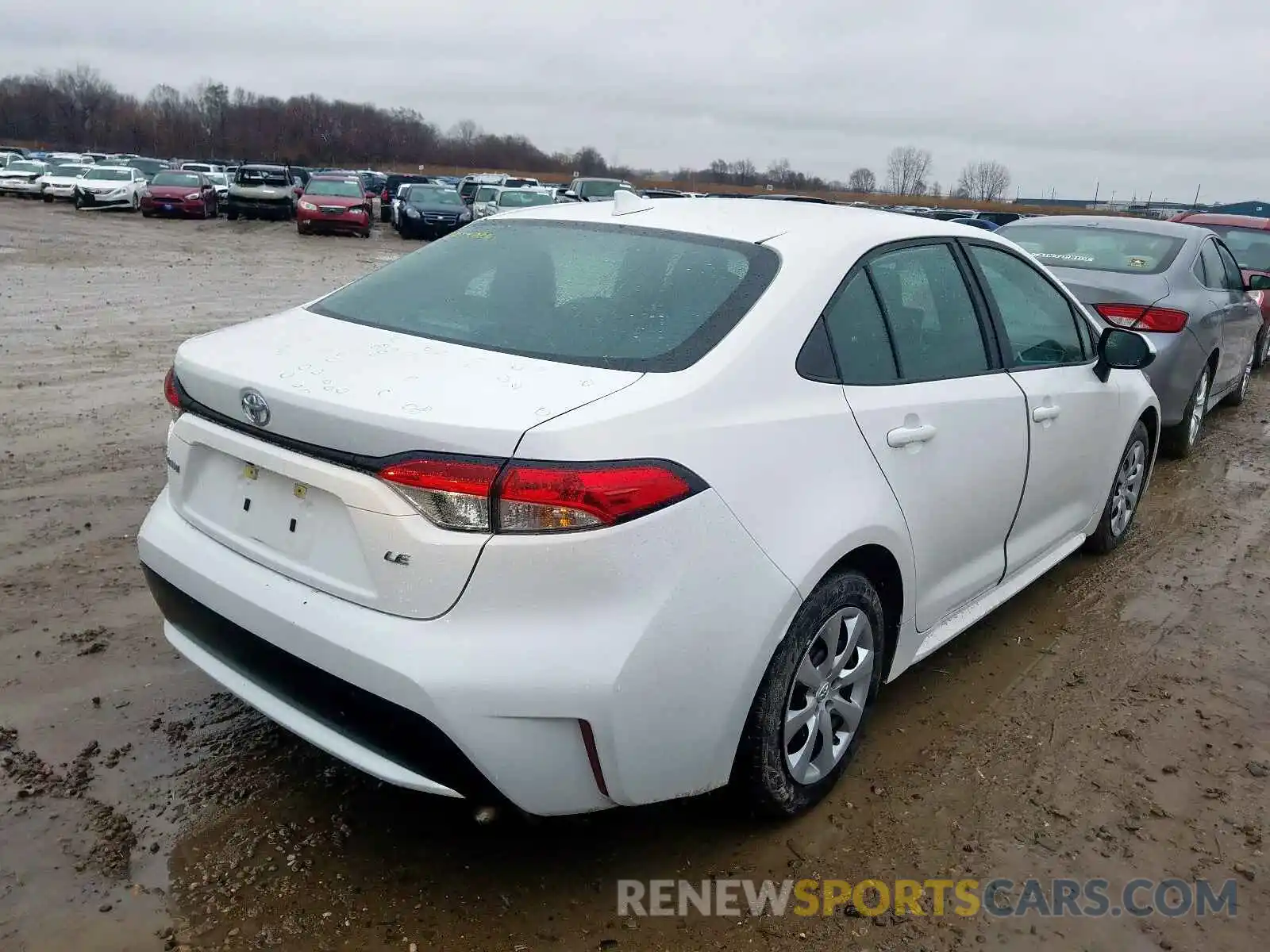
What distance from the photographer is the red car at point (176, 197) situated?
92.2ft

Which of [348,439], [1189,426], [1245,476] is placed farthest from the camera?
[1189,426]

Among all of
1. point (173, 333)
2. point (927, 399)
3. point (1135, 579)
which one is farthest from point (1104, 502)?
point (173, 333)

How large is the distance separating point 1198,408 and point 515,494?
661 cm

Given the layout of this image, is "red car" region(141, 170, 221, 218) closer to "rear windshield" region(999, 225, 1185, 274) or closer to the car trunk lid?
"rear windshield" region(999, 225, 1185, 274)

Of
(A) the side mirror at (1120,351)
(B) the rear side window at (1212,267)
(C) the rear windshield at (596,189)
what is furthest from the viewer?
(C) the rear windshield at (596,189)

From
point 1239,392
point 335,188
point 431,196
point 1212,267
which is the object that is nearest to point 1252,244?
point 1239,392

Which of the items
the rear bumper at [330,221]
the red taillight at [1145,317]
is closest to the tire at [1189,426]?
the red taillight at [1145,317]

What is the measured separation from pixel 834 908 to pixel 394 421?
1.63m

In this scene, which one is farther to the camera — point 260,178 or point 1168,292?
point 260,178

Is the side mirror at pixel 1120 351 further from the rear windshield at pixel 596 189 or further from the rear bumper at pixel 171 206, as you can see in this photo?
the rear bumper at pixel 171 206

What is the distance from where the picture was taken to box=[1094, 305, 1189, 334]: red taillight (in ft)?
21.0

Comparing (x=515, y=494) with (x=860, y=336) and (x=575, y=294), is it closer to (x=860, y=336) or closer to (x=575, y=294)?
(x=575, y=294)

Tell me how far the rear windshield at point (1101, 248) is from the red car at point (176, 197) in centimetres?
2664

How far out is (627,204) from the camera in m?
3.40
